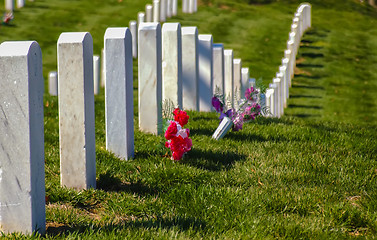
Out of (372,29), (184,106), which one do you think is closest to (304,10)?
(372,29)

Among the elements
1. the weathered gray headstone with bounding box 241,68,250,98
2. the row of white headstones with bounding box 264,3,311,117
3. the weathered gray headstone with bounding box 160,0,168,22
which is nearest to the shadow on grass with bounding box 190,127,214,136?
the row of white headstones with bounding box 264,3,311,117

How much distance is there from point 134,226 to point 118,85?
1.57 meters

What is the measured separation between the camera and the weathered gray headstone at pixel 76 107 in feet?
12.1

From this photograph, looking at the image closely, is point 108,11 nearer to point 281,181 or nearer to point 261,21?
point 261,21

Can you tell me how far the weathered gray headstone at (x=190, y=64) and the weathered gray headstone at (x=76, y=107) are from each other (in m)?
2.77

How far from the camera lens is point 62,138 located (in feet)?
12.4

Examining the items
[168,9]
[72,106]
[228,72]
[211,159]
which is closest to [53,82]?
[228,72]

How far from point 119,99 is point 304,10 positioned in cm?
1439

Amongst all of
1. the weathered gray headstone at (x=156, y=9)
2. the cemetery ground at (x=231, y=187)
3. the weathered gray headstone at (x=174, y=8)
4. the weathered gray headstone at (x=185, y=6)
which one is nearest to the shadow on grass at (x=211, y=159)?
the cemetery ground at (x=231, y=187)

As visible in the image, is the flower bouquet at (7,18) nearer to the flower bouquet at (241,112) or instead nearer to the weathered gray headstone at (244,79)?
the weathered gray headstone at (244,79)

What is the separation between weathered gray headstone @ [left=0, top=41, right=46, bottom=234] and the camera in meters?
2.93

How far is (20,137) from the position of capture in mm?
2961

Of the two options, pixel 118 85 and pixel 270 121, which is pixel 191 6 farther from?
pixel 118 85

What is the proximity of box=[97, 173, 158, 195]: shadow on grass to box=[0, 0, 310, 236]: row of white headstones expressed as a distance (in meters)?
0.14
